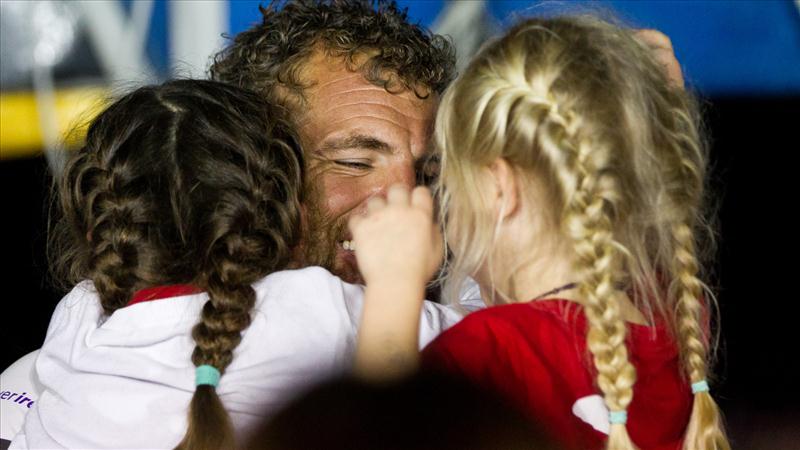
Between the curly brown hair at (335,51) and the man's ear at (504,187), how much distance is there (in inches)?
29.6

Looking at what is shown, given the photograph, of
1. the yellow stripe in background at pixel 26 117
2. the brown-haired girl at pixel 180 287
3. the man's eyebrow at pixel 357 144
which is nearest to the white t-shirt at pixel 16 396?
the brown-haired girl at pixel 180 287

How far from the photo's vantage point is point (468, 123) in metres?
1.17

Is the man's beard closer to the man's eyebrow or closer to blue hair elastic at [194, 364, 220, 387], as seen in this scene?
the man's eyebrow

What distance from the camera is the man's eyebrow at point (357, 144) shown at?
1808mm

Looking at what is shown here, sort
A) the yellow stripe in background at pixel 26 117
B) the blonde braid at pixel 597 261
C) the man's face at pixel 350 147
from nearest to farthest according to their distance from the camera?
1. the blonde braid at pixel 597 261
2. the man's face at pixel 350 147
3. the yellow stripe in background at pixel 26 117

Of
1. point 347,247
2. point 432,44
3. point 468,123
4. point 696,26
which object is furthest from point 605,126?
point 696,26

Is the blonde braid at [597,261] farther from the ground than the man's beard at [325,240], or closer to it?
farther from the ground

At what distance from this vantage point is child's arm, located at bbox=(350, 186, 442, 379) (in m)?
1.11

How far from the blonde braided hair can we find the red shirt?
5 centimetres

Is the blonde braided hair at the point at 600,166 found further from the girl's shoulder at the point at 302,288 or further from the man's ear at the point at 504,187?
the girl's shoulder at the point at 302,288

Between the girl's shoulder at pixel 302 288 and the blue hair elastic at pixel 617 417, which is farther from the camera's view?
the girl's shoulder at pixel 302 288

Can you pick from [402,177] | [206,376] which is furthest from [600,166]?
[402,177]

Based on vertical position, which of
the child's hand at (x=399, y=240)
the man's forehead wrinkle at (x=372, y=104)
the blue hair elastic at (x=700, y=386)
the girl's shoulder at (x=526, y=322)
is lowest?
the blue hair elastic at (x=700, y=386)

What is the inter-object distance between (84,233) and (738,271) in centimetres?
185
